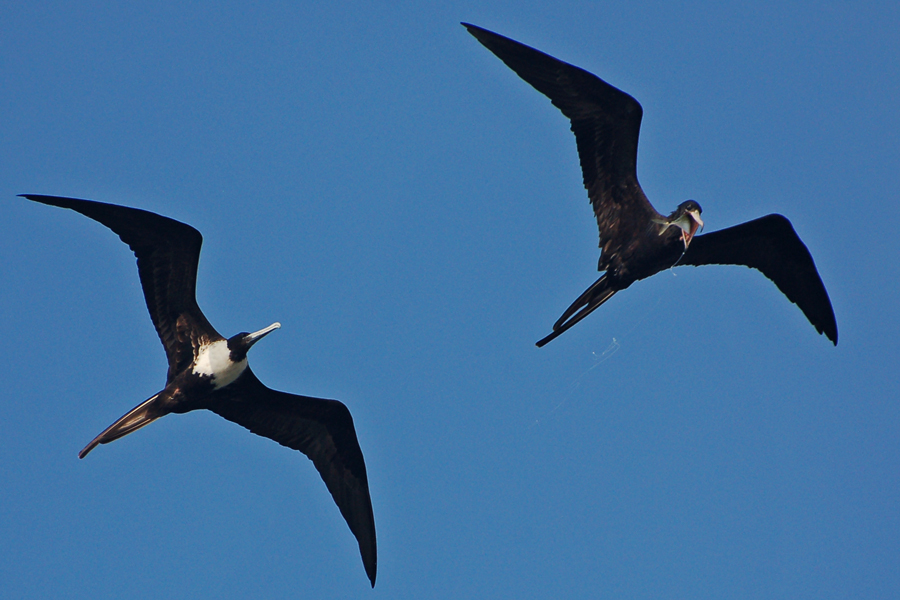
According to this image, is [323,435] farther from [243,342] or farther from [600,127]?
[600,127]

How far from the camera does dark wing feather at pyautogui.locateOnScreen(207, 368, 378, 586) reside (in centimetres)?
1163

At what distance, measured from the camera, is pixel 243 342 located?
11078mm

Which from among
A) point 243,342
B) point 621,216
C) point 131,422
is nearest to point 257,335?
point 243,342

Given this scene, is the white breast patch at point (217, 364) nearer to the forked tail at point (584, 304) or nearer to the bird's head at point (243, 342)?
the bird's head at point (243, 342)

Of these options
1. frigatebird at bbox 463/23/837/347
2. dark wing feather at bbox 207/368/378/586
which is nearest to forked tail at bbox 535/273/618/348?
frigatebird at bbox 463/23/837/347

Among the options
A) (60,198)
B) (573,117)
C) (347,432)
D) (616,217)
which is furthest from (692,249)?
(60,198)

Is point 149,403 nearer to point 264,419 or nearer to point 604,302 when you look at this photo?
point 264,419

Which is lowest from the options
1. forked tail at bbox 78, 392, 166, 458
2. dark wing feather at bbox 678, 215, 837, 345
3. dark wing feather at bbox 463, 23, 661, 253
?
forked tail at bbox 78, 392, 166, 458

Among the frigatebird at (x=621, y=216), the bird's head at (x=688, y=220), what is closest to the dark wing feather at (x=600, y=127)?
the frigatebird at (x=621, y=216)

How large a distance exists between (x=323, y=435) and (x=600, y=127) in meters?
4.13

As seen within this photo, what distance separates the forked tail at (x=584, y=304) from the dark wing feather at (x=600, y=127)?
389 mm

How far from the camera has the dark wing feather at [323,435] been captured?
11633 mm

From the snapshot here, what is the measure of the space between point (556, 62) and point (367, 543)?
16.6 ft

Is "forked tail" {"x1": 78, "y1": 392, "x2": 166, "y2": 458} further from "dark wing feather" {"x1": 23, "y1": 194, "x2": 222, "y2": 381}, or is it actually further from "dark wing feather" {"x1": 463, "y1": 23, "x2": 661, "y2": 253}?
"dark wing feather" {"x1": 463, "y1": 23, "x2": 661, "y2": 253}
